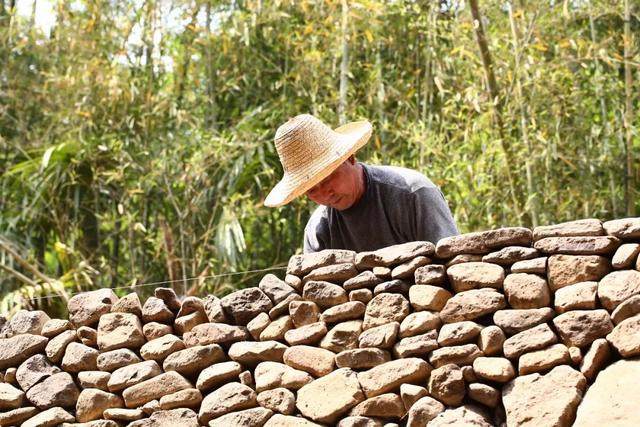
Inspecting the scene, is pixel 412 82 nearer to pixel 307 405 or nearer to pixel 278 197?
pixel 278 197

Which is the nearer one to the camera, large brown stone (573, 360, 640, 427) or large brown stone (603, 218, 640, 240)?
large brown stone (573, 360, 640, 427)

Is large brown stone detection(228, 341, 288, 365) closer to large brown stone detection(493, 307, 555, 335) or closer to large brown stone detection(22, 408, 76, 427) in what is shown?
large brown stone detection(22, 408, 76, 427)

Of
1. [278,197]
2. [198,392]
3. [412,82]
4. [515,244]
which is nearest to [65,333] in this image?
[198,392]

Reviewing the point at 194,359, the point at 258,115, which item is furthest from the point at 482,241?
the point at 258,115

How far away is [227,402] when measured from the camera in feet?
10.6

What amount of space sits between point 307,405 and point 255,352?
0.24 meters

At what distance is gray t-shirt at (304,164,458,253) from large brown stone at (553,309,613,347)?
62 cm

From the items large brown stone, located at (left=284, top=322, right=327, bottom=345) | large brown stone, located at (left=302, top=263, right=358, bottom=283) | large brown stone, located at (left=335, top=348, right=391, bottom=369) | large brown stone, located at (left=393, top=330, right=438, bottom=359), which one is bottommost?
large brown stone, located at (left=335, top=348, right=391, bottom=369)

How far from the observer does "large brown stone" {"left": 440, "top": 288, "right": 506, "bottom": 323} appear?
3.03 meters

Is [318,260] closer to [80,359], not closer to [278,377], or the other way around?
[278,377]

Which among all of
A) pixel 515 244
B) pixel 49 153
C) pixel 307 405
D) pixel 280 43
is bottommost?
pixel 307 405

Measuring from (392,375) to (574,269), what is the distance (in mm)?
566

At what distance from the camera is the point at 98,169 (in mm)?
6293

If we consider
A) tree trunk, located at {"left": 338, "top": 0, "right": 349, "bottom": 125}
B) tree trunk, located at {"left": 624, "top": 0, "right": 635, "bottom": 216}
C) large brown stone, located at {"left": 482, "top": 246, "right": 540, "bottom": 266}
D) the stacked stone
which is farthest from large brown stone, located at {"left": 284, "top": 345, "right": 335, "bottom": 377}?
tree trunk, located at {"left": 338, "top": 0, "right": 349, "bottom": 125}
